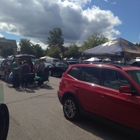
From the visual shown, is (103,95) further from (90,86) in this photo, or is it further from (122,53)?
(122,53)

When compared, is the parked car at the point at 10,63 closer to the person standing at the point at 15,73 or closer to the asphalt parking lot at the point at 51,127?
the person standing at the point at 15,73

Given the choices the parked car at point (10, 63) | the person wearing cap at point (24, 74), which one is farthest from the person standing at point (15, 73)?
the parked car at point (10, 63)

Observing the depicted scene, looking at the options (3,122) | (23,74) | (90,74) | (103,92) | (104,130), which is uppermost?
(90,74)

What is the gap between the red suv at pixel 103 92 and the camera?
3.69 metres

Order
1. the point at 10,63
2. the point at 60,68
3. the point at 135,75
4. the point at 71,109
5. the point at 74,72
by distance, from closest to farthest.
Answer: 1. the point at 135,75
2. the point at 71,109
3. the point at 74,72
4. the point at 10,63
5. the point at 60,68

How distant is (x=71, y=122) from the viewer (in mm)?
5051

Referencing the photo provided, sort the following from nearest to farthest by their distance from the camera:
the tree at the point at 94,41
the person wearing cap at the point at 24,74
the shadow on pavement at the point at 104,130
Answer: the shadow on pavement at the point at 104,130 → the person wearing cap at the point at 24,74 → the tree at the point at 94,41

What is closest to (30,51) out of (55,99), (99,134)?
(55,99)

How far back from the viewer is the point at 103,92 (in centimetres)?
423

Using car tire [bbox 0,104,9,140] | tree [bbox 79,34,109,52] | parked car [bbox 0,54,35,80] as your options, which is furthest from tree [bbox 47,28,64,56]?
car tire [bbox 0,104,9,140]

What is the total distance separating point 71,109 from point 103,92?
→ 1.34m

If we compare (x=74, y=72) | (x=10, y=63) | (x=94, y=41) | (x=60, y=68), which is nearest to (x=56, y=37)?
(x=94, y=41)

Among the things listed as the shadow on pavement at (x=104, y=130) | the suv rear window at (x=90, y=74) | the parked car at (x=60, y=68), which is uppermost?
the suv rear window at (x=90, y=74)

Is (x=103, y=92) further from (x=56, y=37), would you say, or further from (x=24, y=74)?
(x=56, y=37)
